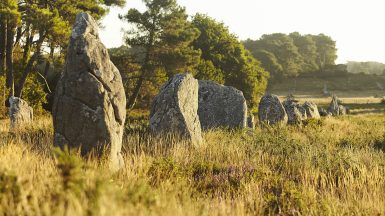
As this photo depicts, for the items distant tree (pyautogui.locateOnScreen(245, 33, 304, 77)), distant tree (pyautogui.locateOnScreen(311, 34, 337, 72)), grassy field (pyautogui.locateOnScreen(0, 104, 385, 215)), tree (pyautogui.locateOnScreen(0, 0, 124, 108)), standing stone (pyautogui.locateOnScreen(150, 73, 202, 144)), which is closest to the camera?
grassy field (pyautogui.locateOnScreen(0, 104, 385, 215))

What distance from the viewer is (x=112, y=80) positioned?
7.36 m

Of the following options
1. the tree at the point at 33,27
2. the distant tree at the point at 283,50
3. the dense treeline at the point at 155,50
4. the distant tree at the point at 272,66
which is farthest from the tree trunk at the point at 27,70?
the distant tree at the point at 283,50

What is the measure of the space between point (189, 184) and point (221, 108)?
422 inches

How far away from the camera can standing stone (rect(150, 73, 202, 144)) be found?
10.6 meters

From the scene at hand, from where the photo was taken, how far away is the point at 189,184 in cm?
616

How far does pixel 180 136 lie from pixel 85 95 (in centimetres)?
400

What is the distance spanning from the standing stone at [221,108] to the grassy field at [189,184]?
5665mm

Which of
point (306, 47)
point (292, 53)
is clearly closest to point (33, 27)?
point (292, 53)

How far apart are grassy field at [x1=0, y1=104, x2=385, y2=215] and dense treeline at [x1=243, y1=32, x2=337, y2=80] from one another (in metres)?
73.0

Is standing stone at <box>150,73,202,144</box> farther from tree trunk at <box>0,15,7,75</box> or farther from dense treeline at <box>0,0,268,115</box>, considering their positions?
tree trunk at <box>0,15,7,75</box>

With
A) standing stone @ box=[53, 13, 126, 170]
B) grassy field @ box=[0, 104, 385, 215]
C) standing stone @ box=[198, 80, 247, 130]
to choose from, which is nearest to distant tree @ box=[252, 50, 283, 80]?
standing stone @ box=[198, 80, 247, 130]

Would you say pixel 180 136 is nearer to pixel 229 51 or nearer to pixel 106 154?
pixel 106 154

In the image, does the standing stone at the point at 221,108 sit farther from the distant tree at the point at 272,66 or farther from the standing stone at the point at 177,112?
the distant tree at the point at 272,66

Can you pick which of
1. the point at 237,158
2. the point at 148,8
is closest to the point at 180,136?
the point at 237,158
